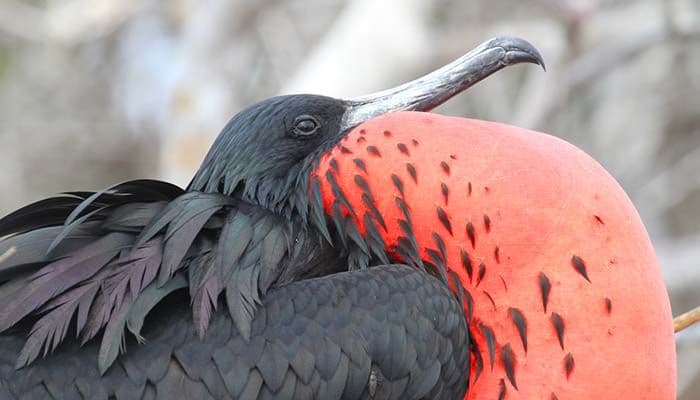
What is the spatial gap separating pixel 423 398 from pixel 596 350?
1.13ft

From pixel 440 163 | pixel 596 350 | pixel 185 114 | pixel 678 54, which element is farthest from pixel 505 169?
pixel 678 54

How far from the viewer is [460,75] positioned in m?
2.83

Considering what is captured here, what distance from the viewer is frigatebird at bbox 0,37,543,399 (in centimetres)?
228

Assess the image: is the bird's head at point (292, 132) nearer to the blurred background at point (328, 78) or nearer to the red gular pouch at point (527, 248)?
the red gular pouch at point (527, 248)

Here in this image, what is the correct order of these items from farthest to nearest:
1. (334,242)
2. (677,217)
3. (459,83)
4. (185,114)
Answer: (677,217)
(185,114)
(459,83)
(334,242)

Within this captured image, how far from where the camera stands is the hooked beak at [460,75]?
2811 millimetres

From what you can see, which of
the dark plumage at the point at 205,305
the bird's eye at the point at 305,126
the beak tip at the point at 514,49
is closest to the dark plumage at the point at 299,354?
the dark plumage at the point at 205,305

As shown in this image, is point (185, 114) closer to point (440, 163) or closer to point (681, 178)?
point (681, 178)

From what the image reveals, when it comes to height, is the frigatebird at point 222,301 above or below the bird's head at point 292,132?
below

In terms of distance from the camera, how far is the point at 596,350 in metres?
2.28

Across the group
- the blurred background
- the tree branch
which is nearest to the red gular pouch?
the tree branch

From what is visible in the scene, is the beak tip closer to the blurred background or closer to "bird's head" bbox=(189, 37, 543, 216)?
"bird's head" bbox=(189, 37, 543, 216)

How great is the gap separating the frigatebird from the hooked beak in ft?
0.80

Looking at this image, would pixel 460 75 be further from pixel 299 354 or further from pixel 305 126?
pixel 299 354
